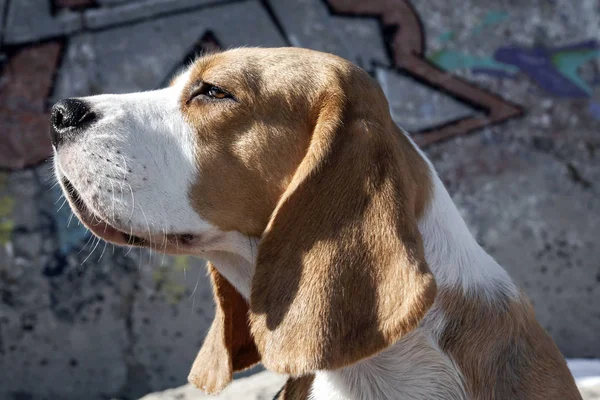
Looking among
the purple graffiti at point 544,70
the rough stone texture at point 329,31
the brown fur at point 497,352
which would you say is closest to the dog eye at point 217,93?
the brown fur at point 497,352

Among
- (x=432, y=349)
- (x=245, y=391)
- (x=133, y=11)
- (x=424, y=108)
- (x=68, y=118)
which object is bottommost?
(x=245, y=391)

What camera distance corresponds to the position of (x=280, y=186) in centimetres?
215

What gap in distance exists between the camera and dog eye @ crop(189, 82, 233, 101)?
2.23 meters

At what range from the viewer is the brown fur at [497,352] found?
2.05 m

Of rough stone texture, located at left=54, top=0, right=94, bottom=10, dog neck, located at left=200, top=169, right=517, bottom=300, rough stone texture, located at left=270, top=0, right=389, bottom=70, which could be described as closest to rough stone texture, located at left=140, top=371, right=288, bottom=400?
dog neck, located at left=200, top=169, right=517, bottom=300

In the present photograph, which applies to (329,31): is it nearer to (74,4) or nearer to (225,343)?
(74,4)

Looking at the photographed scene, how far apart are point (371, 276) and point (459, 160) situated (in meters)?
3.94

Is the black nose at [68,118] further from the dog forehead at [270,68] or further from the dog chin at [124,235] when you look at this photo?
the dog forehead at [270,68]

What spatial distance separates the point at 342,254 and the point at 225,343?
731 millimetres

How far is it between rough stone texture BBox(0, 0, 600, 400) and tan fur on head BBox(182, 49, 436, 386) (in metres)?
3.31

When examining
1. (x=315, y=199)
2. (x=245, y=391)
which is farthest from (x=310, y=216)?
(x=245, y=391)

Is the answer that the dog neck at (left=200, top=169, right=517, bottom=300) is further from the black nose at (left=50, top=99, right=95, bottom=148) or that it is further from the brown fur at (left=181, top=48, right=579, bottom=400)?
the black nose at (left=50, top=99, right=95, bottom=148)

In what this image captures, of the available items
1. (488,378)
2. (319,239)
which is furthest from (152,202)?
(488,378)

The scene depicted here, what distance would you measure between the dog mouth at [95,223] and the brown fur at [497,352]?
0.91m
